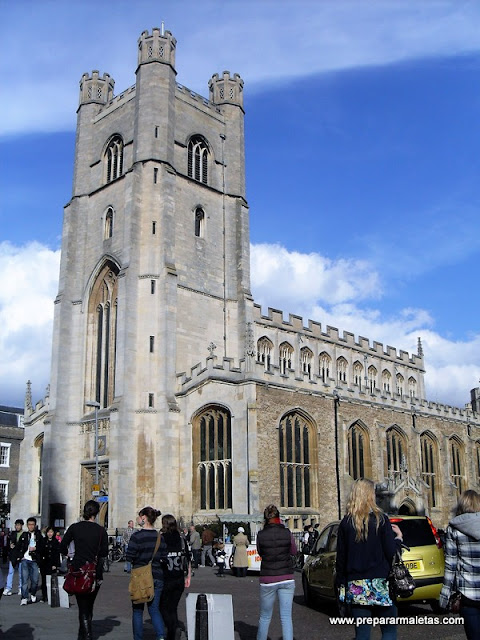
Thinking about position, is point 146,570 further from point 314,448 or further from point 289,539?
point 314,448

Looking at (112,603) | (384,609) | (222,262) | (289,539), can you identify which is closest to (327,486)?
(222,262)

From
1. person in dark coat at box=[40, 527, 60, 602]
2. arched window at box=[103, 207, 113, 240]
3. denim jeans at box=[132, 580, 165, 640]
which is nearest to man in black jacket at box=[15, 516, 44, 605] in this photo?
person in dark coat at box=[40, 527, 60, 602]

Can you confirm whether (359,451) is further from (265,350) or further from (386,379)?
(386,379)

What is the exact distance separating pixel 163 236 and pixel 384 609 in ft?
102

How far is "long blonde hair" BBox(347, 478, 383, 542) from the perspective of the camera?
5883 mm

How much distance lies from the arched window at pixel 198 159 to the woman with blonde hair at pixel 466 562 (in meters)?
35.5

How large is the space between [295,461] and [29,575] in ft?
61.7

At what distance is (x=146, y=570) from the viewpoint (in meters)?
8.30

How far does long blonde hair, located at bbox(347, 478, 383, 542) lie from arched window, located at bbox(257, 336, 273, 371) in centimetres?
3497

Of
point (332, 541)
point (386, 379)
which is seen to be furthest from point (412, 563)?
point (386, 379)

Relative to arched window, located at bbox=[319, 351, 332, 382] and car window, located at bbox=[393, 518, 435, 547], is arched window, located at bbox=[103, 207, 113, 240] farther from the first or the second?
car window, located at bbox=[393, 518, 435, 547]

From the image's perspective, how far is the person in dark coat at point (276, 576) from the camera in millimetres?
7852

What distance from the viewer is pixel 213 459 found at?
31.3m

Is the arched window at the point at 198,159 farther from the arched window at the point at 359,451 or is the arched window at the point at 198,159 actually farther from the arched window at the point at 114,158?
the arched window at the point at 359,451
